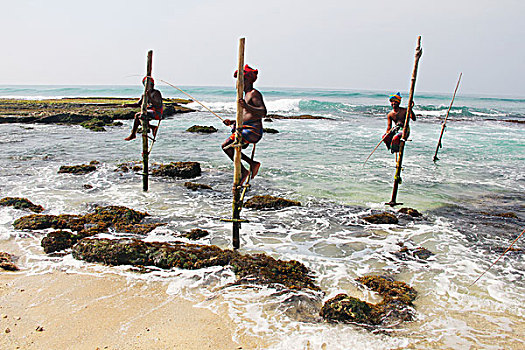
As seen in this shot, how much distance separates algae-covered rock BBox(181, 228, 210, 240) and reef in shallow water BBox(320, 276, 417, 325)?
3197mm

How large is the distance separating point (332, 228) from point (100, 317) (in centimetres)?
491

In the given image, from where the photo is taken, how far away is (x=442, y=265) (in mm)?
6141

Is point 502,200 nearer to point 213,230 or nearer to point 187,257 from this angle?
point 213,230

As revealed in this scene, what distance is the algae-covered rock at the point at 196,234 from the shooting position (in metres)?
6.91

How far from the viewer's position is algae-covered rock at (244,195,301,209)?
354 inches

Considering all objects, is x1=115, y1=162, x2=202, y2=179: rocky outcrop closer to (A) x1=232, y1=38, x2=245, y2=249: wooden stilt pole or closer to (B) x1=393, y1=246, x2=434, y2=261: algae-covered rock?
(A) x1=232, y1=38, x2=245, y2=249: wooden stilt pole

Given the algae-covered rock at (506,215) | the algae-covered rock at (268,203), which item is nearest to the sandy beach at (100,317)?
the algae-covered rock at (268,203)

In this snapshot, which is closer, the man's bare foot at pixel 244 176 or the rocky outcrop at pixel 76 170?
the man's bare foot at pixel 244 176

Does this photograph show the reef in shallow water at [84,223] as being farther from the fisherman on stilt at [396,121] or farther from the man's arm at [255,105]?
the fisherman on stilt at [396,121]

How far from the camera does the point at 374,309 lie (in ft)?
14.8

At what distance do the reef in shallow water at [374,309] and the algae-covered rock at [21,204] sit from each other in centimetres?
701

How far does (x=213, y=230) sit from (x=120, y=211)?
220 centimetres

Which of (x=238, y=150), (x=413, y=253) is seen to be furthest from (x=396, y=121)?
(x=238, y=150)

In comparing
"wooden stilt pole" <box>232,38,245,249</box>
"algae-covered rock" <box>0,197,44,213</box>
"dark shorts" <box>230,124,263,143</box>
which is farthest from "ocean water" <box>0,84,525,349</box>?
"dark shorts" <box>230,124,263,143</box>
